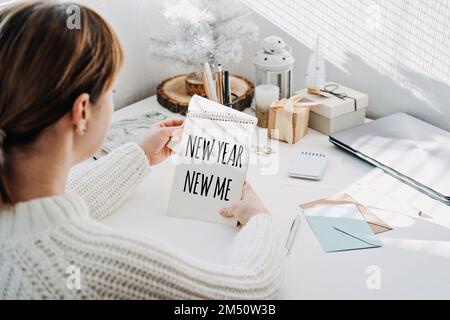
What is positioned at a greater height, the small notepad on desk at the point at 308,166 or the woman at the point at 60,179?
the woman at the point at 60,179

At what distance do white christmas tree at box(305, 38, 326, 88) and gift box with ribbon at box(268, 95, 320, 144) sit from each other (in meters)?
0.11

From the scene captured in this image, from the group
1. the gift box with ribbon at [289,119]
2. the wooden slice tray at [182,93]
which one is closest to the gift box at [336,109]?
the gift box with ribbon at [289,119]

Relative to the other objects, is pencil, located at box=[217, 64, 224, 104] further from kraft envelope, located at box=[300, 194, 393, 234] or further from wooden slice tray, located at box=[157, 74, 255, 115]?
kraft envelope, located at box=[300, 194, 393, 234]

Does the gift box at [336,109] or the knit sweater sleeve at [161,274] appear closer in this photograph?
the knit sweater sleeve at [161,274]

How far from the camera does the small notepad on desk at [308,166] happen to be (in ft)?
4.11

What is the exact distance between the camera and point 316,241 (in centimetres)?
105

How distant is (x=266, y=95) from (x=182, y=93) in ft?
0.97

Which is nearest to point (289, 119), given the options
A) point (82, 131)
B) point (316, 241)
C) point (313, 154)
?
point (313, 154)

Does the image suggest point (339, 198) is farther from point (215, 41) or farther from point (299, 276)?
point (215, 41)

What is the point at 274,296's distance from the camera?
0.90 meters

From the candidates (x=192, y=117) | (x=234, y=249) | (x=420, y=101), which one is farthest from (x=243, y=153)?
(x=420, y=101)

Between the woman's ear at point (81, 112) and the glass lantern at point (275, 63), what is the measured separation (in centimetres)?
78

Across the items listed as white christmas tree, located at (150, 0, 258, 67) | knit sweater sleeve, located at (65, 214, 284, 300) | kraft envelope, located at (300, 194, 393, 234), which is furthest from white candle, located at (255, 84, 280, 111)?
knit sweater sleeve, located at (65, 214, 284, 300)

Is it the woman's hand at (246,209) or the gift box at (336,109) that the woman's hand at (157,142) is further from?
the gift box at (336,109)
